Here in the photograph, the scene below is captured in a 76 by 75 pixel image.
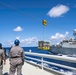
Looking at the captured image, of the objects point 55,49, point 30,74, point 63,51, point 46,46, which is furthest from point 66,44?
point 30,74

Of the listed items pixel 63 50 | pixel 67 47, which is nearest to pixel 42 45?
pixel 67 47

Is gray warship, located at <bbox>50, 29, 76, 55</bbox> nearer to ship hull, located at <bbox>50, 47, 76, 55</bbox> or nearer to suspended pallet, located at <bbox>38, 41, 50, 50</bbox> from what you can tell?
ship hull, located at <bbox>50, 47, 76, 55</bbox>

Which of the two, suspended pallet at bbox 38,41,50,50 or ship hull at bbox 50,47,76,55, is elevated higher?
suspended pallet at bbox 38,41,50,50

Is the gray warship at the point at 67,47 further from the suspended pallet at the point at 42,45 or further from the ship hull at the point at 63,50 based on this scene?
the suspended pallet at the point at 42,45

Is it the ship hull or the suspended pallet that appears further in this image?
the ship hull

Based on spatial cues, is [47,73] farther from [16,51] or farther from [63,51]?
[63,51]

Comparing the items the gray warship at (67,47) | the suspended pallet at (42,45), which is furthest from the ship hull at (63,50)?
the suspended pallet at (42,45)

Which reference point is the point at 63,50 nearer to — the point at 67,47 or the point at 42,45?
the point at 67,47

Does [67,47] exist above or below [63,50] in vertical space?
above

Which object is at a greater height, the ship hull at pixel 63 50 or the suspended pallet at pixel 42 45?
the suspended pallet at pixel 42 45

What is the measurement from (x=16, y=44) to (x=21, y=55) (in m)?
0.47

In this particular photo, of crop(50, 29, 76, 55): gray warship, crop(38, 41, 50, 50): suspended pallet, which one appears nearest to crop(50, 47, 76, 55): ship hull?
crop(50, 29, 76, 55): gray warship

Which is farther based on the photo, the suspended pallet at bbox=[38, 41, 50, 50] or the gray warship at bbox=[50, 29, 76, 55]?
the gray warship at bbox=[50, 29, 76, 55]

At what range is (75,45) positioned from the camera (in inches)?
3243
